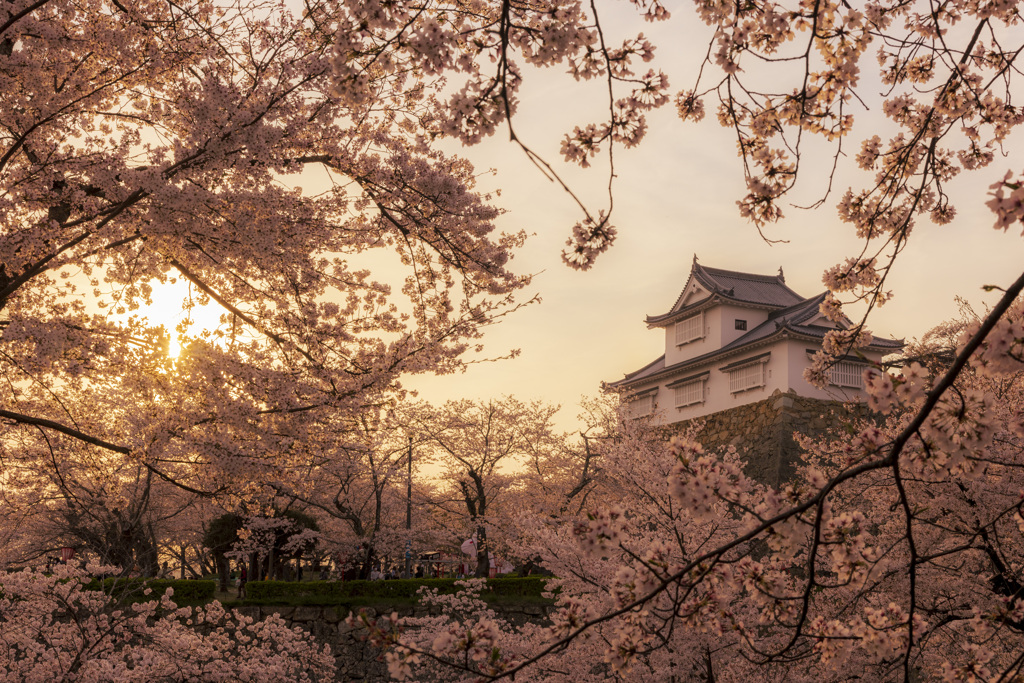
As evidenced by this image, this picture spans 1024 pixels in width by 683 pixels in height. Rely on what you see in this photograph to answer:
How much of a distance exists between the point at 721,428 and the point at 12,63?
810 inches

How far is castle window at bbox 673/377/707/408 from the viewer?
107 ft

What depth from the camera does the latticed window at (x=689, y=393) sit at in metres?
32.8

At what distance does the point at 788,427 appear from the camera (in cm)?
2152

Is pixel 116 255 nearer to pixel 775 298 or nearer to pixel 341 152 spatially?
pixel 341 152

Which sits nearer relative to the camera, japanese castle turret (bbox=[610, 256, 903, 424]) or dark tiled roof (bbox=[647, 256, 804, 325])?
japanese castle turret (bbox=[610, 256, 903, 424])

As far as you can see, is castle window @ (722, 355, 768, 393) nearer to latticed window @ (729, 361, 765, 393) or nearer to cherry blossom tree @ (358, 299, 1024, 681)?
latticed window @ (729, 361, 765, 393)

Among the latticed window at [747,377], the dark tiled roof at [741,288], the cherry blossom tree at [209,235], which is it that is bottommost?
the cherry blossom tree at [209,235]

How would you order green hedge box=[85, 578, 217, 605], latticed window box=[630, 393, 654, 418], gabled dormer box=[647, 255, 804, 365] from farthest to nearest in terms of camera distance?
latticed window box=[630, 393, 654, 418] < gabled dormer box=[647, 255, 804, 365] < green hedge box=[85, 578, 217, 605]

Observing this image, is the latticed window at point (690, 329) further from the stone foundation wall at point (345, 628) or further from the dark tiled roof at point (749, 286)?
the stone foundation wall at point (345, 628)

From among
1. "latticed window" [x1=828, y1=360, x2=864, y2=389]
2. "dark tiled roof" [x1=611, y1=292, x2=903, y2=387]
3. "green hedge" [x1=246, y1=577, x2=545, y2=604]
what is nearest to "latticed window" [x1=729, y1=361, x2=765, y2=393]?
"dark tiled roof" [x1=611, y1=292, x2=903, y2=387]

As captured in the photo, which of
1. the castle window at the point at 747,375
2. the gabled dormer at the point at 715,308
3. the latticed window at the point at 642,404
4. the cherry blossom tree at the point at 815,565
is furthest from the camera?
the latticed window at the point at 642,404

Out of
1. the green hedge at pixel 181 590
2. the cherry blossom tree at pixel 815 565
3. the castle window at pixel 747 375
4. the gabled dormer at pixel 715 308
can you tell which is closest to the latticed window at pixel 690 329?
the gabled dormer at pixel 715 308

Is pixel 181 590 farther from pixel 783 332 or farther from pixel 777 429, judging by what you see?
pixel 783 332

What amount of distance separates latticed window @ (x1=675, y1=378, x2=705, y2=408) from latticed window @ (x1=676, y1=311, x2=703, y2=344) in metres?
1.91
